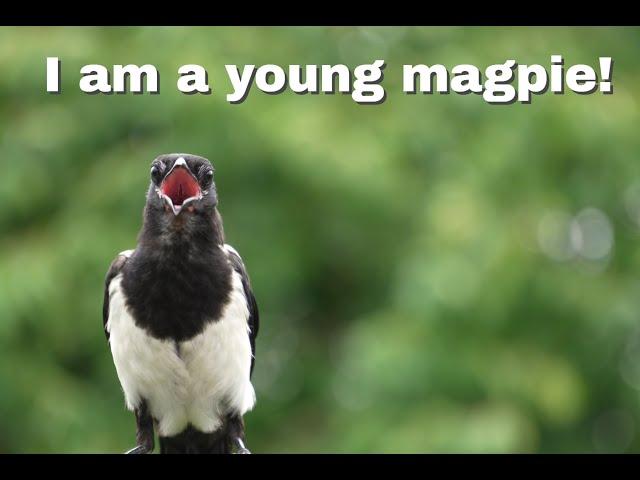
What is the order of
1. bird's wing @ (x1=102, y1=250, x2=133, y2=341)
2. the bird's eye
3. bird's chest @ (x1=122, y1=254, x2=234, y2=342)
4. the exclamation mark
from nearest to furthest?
the bird's eye
bird's chest @ (x1=122, y1=254, x2=234, y2=342)
bird's wing @ (x1=102, y1=250, x2=133, y2=341)
the exclamation mark

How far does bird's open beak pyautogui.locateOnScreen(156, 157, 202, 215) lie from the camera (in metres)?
3.35

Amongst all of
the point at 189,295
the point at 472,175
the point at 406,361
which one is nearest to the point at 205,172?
the point at 189,295

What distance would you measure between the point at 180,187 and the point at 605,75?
298 inches

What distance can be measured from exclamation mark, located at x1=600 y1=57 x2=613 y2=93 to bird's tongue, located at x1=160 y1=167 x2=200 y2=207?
22.1 feet

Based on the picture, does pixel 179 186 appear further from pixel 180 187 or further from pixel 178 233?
pixel 178 233

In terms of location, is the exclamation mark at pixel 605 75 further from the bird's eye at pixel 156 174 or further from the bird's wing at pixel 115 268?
the bird's eye at pixel 156 174

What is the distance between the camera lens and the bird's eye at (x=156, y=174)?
333cm

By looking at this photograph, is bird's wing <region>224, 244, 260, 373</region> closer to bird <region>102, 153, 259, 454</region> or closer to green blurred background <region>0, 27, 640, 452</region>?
bird <region>102, 153, 259, 454</region>

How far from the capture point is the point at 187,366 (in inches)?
173

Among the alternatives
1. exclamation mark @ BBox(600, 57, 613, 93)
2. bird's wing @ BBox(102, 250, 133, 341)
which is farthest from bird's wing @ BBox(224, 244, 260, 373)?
exclamation mark @ BBox(600, 57, 613, 93)

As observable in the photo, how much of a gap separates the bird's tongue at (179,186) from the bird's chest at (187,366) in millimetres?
693

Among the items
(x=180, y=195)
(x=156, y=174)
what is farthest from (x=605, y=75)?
(x=156, y=174)

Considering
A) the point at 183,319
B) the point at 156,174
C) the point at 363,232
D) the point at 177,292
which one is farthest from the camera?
the point at 363,232

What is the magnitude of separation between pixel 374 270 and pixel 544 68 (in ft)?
7.70
